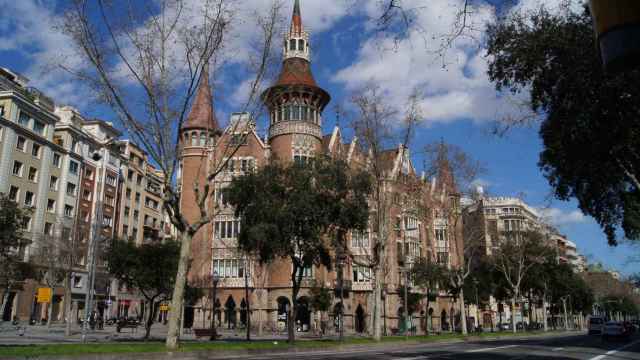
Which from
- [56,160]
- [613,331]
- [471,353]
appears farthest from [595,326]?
[56,160]

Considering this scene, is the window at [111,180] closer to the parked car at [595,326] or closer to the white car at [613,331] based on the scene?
the white car at [613,331]

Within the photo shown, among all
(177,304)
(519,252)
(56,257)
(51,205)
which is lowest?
(177,304)

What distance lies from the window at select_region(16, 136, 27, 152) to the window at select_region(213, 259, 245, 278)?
24.1 m

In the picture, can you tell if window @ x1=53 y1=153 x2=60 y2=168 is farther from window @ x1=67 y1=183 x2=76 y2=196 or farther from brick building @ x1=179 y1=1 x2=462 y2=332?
brick building @ x1=179 y1=1 x2=462 y2=332

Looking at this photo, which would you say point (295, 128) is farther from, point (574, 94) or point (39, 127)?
point (574, 94)

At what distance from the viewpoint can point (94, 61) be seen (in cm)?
2066

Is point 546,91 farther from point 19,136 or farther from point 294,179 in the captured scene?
Result: point 19,136

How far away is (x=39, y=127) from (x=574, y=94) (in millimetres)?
59733

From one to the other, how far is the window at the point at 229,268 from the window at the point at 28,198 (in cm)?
2130

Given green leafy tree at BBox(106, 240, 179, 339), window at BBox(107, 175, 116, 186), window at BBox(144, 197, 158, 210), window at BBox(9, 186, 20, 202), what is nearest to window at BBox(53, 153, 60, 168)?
window at BBox(9, 186, 20, 202)

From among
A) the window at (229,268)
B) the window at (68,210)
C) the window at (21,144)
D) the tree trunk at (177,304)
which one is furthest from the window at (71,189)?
the tree trunk at (177,304)

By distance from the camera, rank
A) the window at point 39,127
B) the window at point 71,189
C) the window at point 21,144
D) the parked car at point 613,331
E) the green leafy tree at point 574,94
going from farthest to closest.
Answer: the window at point 71,189 → the window at point 39,127 → the window at point 21,144 → the parked car at point 613,331 → the green leafy tree at point 574,94

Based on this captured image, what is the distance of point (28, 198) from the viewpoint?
196 feet

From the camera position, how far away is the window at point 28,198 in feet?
193
